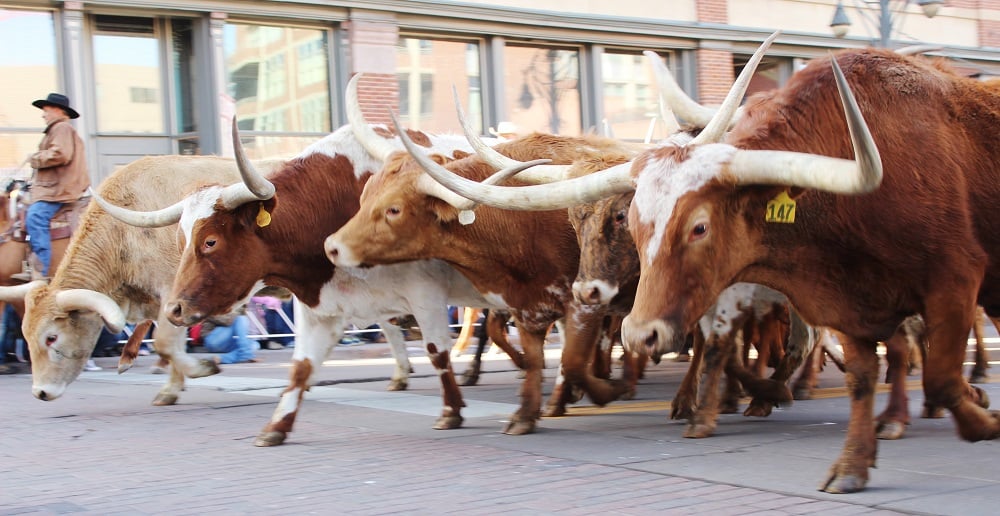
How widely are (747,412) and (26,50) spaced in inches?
472

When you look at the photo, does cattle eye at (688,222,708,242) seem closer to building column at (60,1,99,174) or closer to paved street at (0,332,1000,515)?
paved street at (0,332,1000,515)

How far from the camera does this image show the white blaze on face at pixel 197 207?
7789mm

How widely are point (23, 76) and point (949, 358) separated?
45.9 feet

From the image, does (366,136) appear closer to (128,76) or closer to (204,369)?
(204,369)

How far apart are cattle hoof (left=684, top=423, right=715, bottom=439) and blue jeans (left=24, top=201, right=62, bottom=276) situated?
772 cm

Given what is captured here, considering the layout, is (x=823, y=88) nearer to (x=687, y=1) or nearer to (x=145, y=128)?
(x=145, y=128)

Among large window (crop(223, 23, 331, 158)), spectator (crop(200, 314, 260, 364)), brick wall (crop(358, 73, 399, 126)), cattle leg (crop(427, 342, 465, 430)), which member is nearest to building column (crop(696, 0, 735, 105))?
brick wall (crop(358, 73, 399, 126))

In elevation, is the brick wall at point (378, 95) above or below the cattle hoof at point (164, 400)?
above

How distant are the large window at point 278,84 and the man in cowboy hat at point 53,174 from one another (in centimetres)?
554

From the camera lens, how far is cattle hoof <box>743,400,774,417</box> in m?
7.96

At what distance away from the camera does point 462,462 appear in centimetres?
647

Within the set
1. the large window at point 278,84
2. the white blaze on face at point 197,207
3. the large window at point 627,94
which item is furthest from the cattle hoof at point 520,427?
the large window at point 627,94

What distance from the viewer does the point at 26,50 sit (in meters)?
16.1

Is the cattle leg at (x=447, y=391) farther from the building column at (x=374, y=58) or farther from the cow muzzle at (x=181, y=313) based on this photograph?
the building column at (x=374, y=58)
